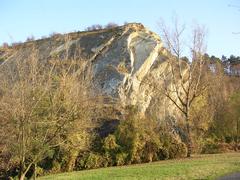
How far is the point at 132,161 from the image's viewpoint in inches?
1226

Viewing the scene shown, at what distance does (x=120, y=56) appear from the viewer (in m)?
43.6

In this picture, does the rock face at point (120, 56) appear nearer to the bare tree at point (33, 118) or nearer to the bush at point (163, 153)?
the bush at point (163, 153)

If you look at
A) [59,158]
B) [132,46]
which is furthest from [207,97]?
[59,158]

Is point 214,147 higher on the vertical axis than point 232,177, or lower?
lower

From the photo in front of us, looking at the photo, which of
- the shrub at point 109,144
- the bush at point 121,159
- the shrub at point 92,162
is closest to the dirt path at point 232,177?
the bush at point 121,159

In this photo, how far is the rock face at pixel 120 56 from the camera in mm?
39688

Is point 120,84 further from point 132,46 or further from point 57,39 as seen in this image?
point 57,39

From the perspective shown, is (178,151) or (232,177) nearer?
(232,177)

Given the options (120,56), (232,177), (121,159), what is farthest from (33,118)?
(120,56)

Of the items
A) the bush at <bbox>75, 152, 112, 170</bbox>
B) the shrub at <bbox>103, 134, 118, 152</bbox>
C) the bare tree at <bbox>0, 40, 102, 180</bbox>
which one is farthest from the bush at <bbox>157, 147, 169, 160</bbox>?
the bare tree at <bbox>0, 40, 102, 180</bbox>

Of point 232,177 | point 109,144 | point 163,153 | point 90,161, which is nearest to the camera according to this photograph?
point 232,177

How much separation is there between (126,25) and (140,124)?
62.0 ft

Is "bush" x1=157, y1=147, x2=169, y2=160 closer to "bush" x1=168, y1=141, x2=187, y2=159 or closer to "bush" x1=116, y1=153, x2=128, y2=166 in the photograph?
"bush" x1=168, y1=141, x2=187, y2=159

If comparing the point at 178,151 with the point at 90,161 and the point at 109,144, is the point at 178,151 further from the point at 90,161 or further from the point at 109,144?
the point at 90,161
